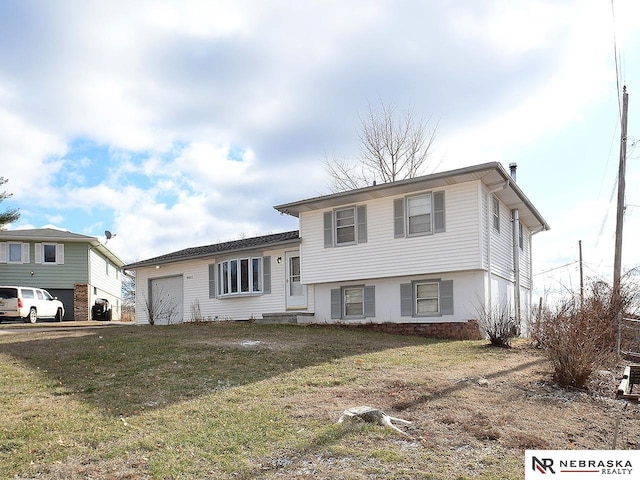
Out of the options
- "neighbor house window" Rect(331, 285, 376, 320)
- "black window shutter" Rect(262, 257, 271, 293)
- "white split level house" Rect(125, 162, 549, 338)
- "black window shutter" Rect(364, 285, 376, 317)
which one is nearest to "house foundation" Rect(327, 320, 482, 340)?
"white split level house" Rect(125, 162, 549, 338)

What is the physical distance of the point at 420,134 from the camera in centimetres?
2769

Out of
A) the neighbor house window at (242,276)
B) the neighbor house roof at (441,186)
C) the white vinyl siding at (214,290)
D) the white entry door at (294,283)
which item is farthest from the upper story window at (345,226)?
the neighbor house window at (242,276)

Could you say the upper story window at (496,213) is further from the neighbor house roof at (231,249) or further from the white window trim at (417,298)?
the neighbor house roof at (231,249)

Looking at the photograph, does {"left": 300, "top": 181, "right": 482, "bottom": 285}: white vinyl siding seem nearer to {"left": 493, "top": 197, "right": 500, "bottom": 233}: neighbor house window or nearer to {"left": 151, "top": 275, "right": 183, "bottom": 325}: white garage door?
{"left": 493, "top": 197, "right": 500, "bottom": 233}: neighbor house window

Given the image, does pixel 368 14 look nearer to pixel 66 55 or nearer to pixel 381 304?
pixel 66 55

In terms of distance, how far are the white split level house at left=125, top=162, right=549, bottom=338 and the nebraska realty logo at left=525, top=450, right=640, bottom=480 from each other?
1017 cm

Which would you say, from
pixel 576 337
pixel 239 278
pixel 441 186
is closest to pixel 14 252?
pixel 239 278

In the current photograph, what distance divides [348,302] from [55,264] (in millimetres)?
18623

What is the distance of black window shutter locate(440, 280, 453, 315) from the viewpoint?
53.6 ft

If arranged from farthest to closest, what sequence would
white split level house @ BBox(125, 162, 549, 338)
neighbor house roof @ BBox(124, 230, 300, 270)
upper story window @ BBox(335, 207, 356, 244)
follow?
neighbor house roof @ BBox(124, 230, 300, 270), upper story window @ BBox(335, 207, 356, 244), white split level house @ BBox(125, 162, 549, 338)

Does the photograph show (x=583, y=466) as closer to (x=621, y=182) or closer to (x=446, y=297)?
(x=446, y=297)

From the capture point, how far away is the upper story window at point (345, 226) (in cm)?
1792

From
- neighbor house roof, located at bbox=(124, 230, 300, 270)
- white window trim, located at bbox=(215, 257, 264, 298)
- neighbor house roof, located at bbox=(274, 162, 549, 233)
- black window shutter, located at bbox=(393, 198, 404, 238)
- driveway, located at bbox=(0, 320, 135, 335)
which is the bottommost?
driveway, located at bbox=(0, 320, 135, 335)

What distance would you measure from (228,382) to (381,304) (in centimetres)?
994
